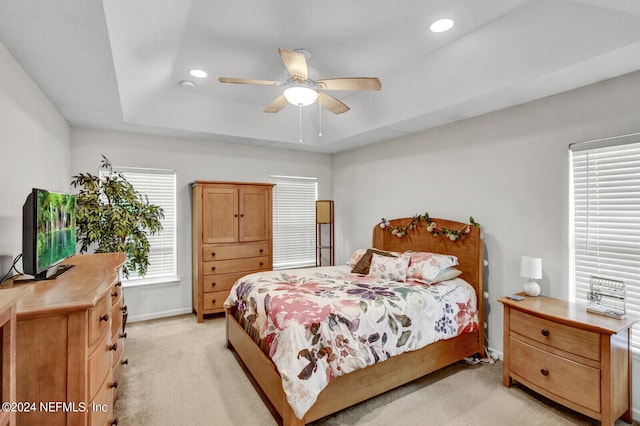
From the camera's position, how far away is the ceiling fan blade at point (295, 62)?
2.14 m

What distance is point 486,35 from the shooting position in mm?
2547

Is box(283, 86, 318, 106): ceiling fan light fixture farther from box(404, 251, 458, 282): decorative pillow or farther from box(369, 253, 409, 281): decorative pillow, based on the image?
box(404, 251, 458, 282): decorative pillow

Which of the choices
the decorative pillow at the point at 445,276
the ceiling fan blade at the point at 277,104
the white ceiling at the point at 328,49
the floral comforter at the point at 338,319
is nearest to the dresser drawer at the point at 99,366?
the floral comforter at the point at 338,319

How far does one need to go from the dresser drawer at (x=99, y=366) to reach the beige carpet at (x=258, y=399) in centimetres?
84

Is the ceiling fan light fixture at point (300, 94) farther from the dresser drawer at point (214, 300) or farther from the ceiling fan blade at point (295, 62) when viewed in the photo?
the dresser drawer at point (214, 300)

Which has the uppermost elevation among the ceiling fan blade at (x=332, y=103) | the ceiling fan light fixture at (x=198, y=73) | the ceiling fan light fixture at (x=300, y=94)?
the ceiling fan light fixture at (x=198, y=73)

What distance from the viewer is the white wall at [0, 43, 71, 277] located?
73.5 inches

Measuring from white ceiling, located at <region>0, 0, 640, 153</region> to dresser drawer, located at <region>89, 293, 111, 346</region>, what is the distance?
149 centimetres

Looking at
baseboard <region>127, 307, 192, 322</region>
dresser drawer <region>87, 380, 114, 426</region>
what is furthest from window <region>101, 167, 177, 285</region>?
dresser drawer <region>87, 380, 114, 426</region>

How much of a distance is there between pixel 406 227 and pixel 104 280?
328cm

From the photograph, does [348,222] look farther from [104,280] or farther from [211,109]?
[104,280]

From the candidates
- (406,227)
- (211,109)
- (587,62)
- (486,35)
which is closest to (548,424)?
(406,227)

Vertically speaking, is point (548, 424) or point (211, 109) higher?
point (211, 109)

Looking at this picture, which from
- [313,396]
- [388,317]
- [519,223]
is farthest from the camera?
[519,223]
